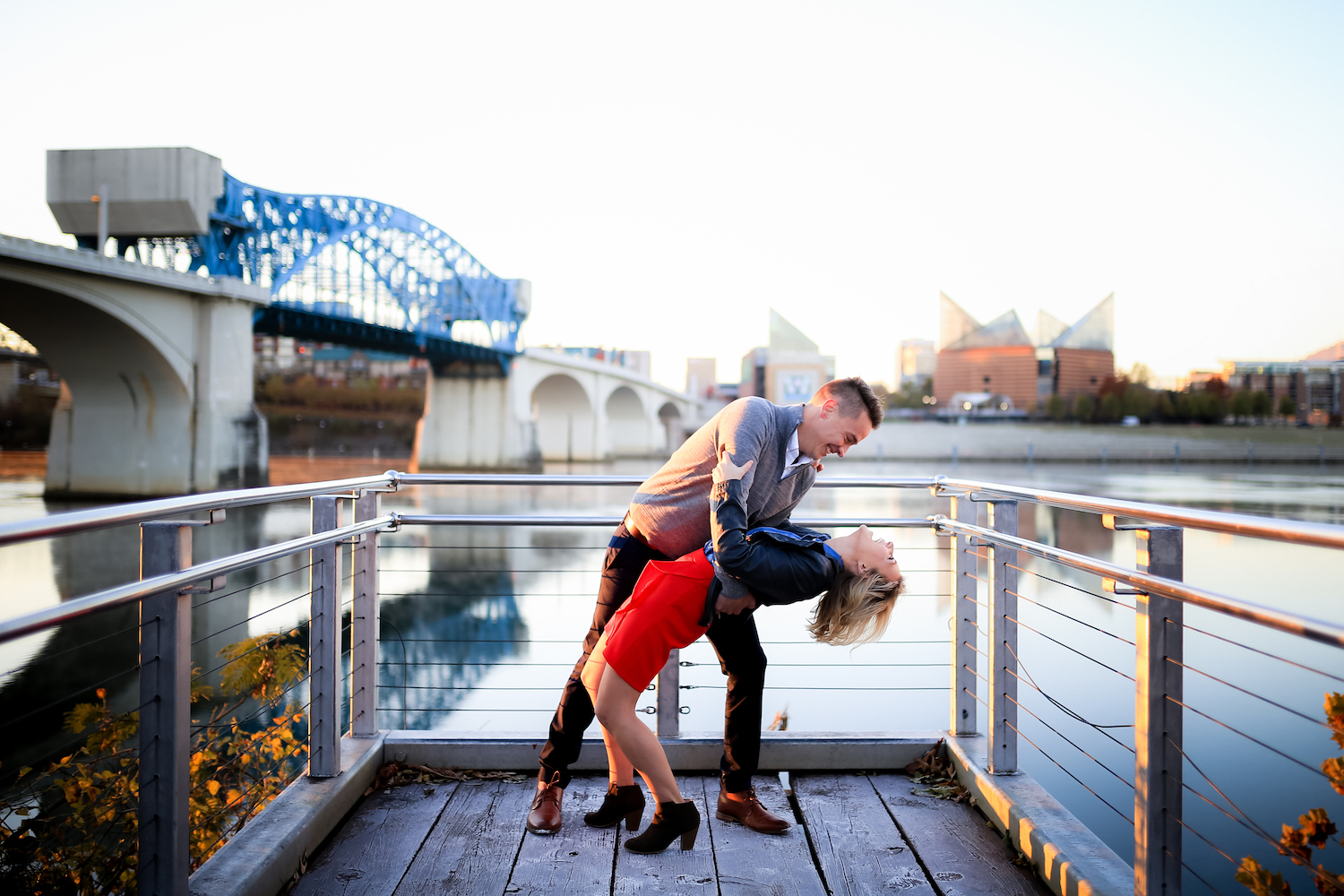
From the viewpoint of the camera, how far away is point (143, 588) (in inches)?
71.1

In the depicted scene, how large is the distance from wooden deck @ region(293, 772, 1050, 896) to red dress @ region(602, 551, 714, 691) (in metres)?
0.56

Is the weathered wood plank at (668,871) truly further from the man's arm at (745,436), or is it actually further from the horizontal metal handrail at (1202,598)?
the horizontal metal handrail at (1202,598)

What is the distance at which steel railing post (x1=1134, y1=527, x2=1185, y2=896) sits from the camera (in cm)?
190

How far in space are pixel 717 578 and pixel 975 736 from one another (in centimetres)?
151

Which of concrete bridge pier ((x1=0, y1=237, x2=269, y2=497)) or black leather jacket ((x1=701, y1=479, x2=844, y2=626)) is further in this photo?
concrete bridge pier ((x1=0, y1=237, x2=269, y2=497))

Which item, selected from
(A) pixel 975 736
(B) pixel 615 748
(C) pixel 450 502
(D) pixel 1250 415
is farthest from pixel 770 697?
(D) pixel 1250 415

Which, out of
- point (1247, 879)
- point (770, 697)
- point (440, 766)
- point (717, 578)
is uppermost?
point (717, 578)

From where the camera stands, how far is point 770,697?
8109 millimetres

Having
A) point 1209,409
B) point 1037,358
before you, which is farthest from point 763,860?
point 1037,358

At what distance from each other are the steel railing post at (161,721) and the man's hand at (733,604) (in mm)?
1276

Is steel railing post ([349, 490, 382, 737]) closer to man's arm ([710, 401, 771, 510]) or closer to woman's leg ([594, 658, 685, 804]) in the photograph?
woman's leg ([594, 658, 685, 804])

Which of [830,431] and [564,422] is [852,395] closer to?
[830,431]

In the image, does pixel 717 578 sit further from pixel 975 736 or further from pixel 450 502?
pixel 450 502

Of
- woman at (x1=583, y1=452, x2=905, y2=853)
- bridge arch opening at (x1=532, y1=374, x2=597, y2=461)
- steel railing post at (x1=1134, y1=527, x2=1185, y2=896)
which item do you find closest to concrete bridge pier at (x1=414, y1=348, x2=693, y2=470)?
bridge arch opening at (x1=532, y1=374, x2=597, y2=461)
